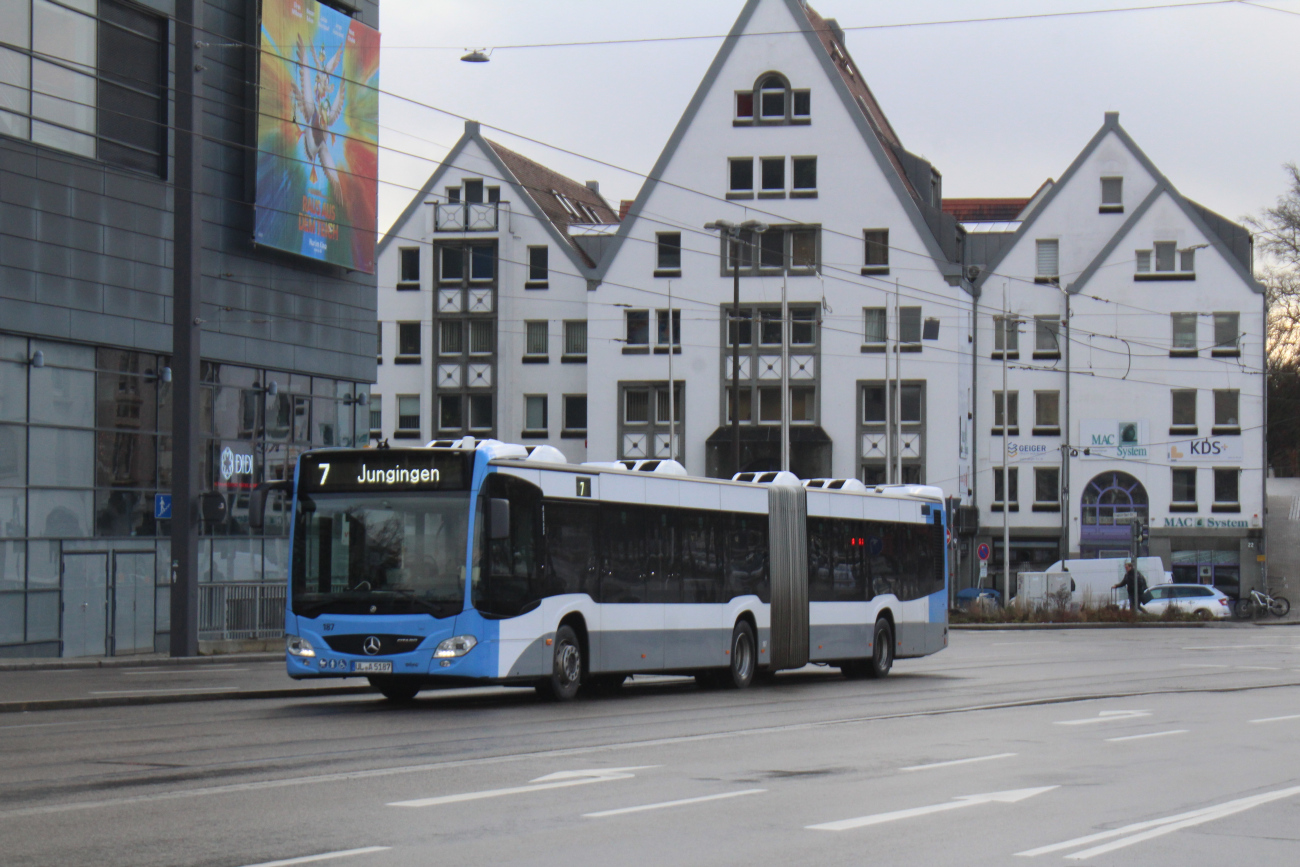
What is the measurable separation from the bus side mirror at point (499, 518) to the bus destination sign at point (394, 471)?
487 mm

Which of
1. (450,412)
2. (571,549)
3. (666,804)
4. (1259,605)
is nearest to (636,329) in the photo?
(450,412)

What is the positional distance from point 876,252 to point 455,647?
164 feet

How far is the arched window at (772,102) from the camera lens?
65.7 meters

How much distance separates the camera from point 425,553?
1839 cm

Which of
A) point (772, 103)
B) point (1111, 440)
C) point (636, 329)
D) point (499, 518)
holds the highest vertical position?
point (772, 103)

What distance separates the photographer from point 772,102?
65812mm

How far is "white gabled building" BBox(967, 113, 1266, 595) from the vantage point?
6669cm

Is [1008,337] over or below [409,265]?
below

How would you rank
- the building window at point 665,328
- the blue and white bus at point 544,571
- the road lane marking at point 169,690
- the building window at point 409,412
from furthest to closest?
the building window at point 409,412, the building window at point 665,328, the road lane marking at point 169,690, the blue and white bus at point 544,571

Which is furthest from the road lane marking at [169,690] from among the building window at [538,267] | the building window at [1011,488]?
the building window at [1011,488]

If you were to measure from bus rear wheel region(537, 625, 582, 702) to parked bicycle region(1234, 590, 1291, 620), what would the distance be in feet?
144

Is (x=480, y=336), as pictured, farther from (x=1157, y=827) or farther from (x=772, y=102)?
(x=1157, y=827)

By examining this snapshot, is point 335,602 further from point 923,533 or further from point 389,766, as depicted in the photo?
point 923,533

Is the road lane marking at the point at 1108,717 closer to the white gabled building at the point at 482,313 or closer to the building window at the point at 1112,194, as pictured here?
the white gabled building at the point at 482,313
